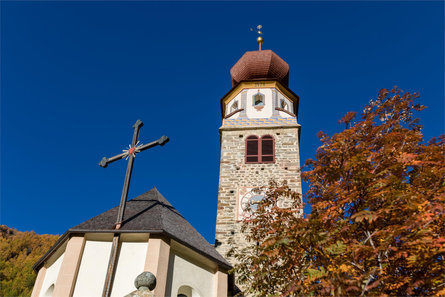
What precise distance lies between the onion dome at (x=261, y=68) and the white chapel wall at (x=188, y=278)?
1598 cm

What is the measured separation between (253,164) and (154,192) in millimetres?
6971

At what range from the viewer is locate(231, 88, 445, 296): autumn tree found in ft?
20.9

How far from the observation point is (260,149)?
19984 millimetres

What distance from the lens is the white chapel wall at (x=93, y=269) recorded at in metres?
9.40

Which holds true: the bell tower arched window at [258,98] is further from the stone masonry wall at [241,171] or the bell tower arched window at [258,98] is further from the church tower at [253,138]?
the stone masonry wall at [241,171]

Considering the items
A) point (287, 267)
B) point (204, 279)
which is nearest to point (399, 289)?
point (287, 267)

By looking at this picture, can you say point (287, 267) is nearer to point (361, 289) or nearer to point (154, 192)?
point (361, 289)

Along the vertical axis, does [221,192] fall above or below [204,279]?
above

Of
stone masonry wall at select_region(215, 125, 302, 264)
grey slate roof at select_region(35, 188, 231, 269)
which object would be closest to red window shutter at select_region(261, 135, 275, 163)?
stone masonry wall at select_region(215, 125, 302, 264)

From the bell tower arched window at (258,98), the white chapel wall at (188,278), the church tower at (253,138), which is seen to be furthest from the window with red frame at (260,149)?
the white chapel wall at (188,278)

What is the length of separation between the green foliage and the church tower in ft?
63.8

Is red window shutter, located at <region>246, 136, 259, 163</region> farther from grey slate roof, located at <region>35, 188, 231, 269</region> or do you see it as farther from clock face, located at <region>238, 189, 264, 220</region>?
grey slate roof, located at <region>35, 188, 231, 269</region>

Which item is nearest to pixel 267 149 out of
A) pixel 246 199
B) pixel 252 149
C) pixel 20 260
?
pixel 252 149

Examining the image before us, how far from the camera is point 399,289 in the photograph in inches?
272
